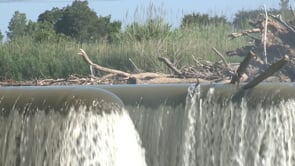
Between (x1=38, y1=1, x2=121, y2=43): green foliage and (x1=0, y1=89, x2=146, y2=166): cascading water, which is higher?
(x1=38, y1=1, x2=121, y2=43): green foliage

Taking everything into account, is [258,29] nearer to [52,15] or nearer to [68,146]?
[68,146]

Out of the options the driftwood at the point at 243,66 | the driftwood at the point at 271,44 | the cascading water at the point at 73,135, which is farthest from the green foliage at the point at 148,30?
the cascading water at the point at 73,135

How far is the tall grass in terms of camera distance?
58.2 feet

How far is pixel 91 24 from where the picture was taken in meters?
44.8

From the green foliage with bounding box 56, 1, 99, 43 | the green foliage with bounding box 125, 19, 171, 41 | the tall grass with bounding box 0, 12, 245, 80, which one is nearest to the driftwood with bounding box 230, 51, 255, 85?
the tall grass with bounding box 0, 12, 245, 80

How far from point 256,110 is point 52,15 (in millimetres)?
48475

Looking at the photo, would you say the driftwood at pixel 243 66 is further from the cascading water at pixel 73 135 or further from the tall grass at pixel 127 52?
the tall grass at pixel 127 52

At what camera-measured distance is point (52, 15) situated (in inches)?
2180

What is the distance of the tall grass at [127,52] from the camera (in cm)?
1773

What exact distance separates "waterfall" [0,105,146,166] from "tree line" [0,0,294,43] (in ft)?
24.9

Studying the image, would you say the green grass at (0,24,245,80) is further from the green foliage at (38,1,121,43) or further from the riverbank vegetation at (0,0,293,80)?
the green foliage at (38,1,121,43)

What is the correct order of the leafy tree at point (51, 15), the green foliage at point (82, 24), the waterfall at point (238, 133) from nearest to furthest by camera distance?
the waterfall at point (238, 133) < the green foliage at point (82, 24) < the leafy tree at point (51, 15)

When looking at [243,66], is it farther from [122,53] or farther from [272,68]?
[122,53]

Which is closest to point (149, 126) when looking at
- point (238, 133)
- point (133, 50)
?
point (238, 133)
